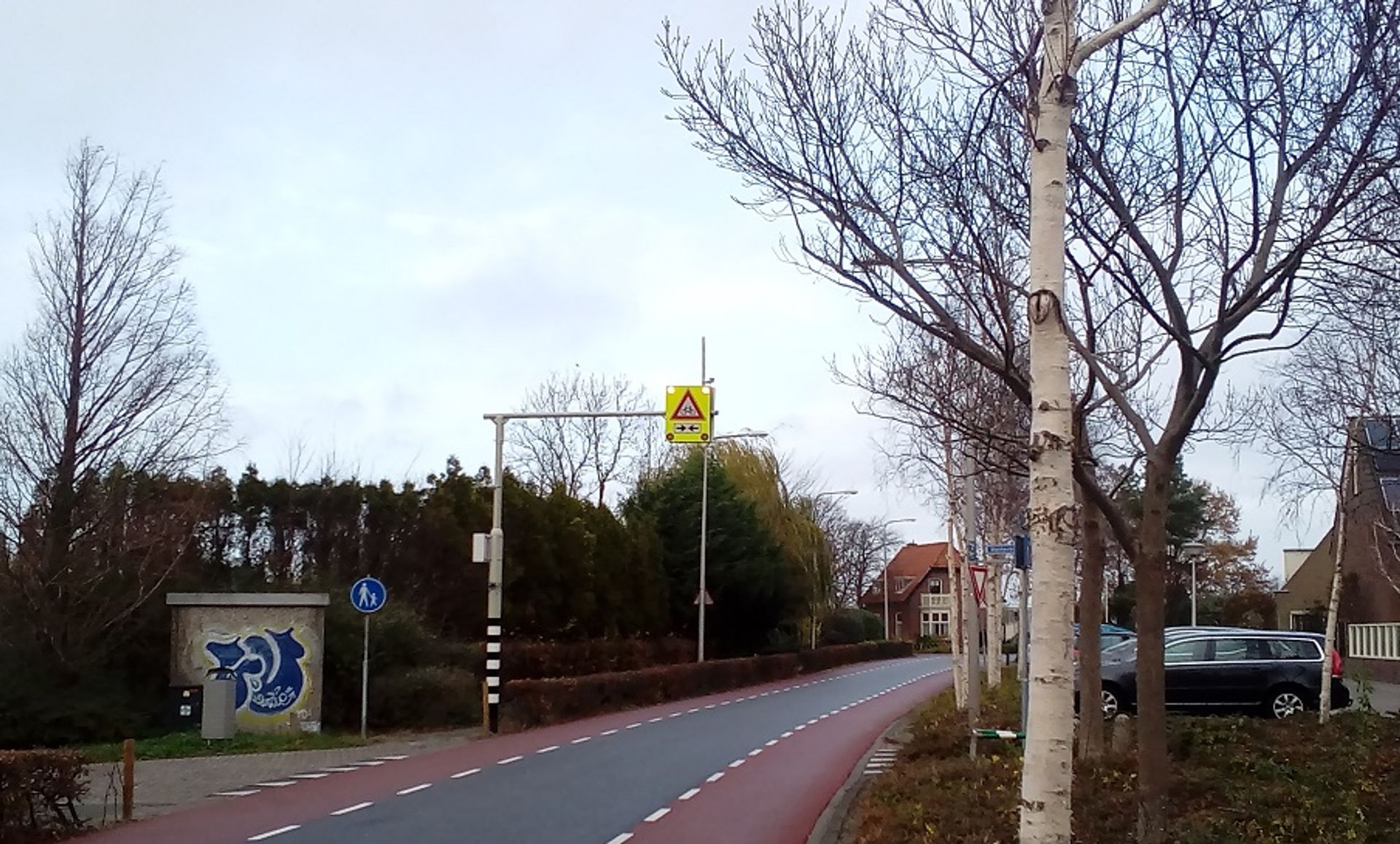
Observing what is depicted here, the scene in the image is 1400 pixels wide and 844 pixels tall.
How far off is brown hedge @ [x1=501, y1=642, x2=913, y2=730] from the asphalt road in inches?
34.5

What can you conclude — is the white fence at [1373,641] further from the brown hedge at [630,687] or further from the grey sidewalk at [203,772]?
the grey sidewalk at [203,772]

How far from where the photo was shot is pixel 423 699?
85.5 feet

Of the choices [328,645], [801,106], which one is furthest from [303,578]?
[801,106]

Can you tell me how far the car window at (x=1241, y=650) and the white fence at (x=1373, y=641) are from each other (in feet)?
71.7

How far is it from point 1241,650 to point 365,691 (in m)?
14.6

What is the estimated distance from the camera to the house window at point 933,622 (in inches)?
4779

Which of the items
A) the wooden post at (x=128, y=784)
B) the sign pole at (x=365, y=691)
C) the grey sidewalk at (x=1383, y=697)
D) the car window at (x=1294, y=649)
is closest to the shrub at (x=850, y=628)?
the grey sidewalk at (x=1383, y=697)

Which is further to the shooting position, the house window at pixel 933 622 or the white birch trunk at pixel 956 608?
the house window at pixel 933 622

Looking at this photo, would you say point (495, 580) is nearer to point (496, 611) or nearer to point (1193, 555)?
point (496, 611)

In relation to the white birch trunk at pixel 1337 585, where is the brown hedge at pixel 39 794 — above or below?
below

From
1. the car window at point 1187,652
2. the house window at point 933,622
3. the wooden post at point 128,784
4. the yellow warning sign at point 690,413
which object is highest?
the yellow warning sign at point 690,413

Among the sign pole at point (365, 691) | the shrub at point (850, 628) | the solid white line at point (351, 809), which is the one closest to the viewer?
the solid white line at point (351, 809)

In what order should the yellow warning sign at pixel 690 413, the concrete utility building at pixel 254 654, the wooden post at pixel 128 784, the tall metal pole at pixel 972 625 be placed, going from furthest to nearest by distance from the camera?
the concrete utility building at pixel 254 654
the yellow warning sign at pixel 690 413
the tall metal pole at pixel 972 625
the wooden post at pixel 128 784

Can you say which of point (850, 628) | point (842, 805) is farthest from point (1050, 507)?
point (850, 628)
